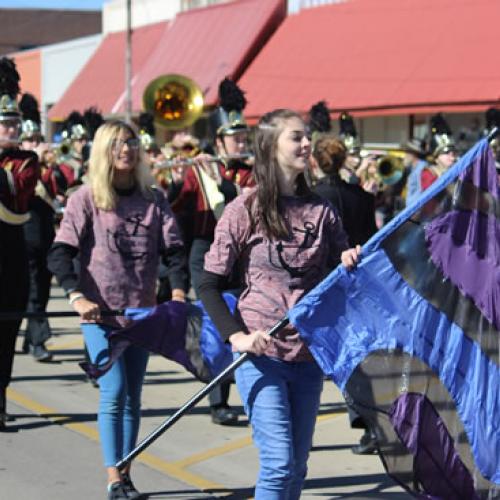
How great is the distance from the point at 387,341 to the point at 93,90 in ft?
100

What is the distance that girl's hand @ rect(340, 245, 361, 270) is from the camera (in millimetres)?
4500

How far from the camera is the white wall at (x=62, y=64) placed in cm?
3731

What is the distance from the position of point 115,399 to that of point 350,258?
159cm

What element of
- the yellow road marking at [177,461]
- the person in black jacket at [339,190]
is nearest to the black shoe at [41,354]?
the yellow road marking at [177,461]

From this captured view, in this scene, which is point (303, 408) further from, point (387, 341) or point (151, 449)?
point (151, 449)

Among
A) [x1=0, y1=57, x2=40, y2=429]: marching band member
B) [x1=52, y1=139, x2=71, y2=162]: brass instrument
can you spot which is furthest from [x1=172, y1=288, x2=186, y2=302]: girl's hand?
[x1=52, y1=139, x2=71, y2=162]: brass instrument

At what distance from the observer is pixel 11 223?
23.9ft

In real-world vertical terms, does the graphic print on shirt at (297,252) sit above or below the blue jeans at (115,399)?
above

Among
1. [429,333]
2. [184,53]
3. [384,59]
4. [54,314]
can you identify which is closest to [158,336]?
[54,314]

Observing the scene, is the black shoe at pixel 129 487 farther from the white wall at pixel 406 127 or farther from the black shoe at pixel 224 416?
the white wall at pixel 406 127

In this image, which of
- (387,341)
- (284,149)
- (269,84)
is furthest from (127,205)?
(269,84)

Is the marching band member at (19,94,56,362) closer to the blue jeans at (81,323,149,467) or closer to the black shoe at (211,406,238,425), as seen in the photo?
the black shoe at (211,406,238,425)

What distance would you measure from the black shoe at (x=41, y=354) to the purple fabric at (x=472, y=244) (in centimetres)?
557

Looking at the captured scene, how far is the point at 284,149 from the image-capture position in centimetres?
455
